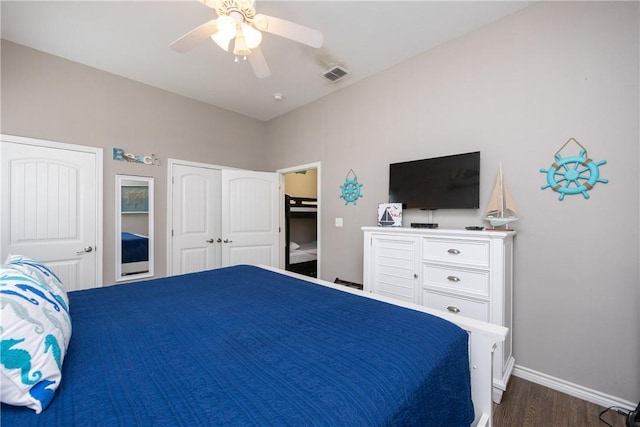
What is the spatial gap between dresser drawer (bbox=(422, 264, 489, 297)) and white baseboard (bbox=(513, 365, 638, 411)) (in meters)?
0.79

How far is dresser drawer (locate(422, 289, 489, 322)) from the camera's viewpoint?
1.92m

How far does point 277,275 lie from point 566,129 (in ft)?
7.65

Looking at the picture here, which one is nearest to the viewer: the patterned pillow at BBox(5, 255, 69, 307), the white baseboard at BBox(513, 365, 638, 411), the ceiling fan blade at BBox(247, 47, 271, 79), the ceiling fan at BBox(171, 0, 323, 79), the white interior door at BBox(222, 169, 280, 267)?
the patterned pillow at BBox(5, 255, 69, 307)

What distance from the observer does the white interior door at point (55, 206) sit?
2.52 m

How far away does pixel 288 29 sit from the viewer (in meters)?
1.71

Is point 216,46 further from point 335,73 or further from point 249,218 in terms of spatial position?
point 249,218

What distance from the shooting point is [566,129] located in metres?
1.93

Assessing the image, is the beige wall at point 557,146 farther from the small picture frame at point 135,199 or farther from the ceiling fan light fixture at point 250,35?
the small picture frame at point 135,199

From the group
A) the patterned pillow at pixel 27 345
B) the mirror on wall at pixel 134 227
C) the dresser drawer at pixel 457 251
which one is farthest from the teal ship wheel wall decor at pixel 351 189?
the patterned pillow at pixel 27 345

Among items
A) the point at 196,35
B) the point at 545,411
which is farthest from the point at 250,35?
the point at 545,411

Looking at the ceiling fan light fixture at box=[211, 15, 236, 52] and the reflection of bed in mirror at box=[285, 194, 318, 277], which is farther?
the reflection of bed in mirror at box=[285, 194, 318, 277]

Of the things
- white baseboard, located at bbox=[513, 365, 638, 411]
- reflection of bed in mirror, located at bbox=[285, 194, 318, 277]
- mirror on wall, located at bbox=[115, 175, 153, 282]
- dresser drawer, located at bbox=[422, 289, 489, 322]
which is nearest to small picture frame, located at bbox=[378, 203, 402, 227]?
dresser drawer, located at bbox=[422, 289, 489, 322]

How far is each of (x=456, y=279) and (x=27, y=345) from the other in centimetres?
223

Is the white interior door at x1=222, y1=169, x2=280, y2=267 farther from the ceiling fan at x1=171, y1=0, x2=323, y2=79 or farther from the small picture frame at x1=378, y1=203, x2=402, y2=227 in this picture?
the ceiling fan at x1=171, y1=0, x2=323, y2=79
